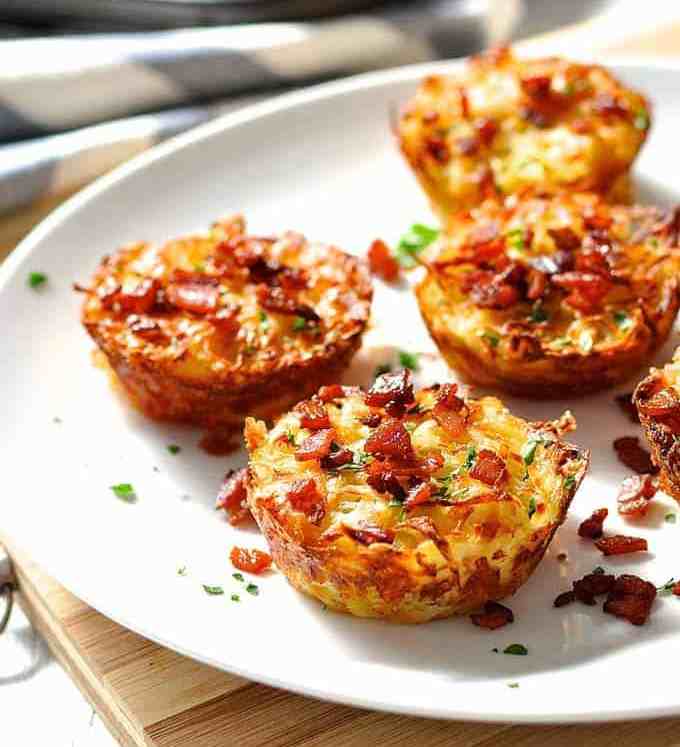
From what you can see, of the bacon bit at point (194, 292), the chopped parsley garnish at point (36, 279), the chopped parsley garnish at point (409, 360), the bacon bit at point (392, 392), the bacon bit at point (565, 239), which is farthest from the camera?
the chopped parsley garnish at point (36, 279)

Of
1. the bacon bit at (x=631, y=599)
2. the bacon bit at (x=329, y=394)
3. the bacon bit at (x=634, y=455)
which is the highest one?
the bacon bit at (x=329, y=394)

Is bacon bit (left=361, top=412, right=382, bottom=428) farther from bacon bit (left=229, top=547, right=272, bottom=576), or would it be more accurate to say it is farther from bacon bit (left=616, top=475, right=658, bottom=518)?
bacon bit (left=616, top=475, right=658, bottom=518)

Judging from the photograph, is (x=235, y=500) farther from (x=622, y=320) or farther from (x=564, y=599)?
(x=622, y=320)

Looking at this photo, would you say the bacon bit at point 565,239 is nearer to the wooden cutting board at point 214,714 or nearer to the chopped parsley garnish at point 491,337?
the chopped parsley garnish at point 491,337

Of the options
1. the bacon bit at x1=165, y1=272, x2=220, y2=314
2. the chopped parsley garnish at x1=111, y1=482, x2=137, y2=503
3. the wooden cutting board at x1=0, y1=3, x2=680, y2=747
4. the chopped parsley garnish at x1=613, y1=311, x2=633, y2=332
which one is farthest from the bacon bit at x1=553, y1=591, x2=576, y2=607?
the bacon bit at x1=165, y1=272, x2=220, y2=314

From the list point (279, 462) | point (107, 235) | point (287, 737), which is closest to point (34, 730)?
point (287, 737)

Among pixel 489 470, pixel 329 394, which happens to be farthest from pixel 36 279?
pixel 489 470

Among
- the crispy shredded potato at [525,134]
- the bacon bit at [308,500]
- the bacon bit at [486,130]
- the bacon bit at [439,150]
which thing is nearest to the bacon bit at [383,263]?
the crispy shredded potato at [525,134]

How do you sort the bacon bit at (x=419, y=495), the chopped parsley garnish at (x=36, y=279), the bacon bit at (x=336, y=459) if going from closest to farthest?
the bacon bit at (x=419, y=495) < the bacon bit at (x=336, y=459) < the chopped parsley garnish at (x=36, y=279)
